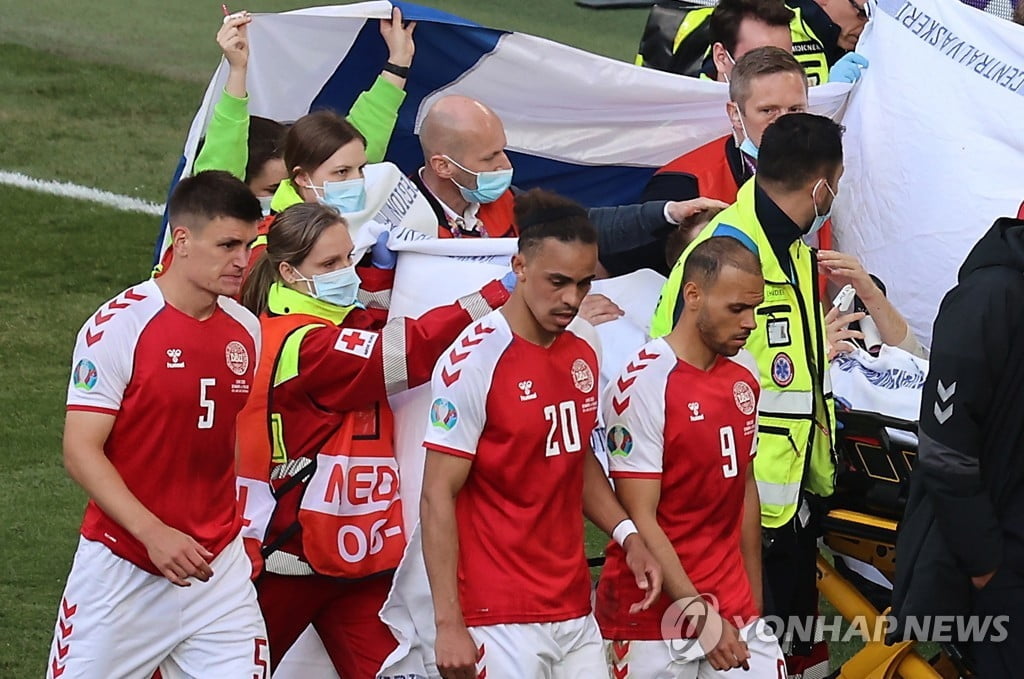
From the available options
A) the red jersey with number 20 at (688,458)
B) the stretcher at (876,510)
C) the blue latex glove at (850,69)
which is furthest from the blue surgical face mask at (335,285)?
the blue latex glove at (850,69)

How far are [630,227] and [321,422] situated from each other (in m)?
1.08

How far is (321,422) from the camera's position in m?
4.81

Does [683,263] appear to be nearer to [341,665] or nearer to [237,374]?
[237,374]

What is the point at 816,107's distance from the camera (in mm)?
5992

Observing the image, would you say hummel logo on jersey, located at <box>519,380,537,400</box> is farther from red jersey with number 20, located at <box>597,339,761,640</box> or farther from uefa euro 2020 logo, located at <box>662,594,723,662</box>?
uefa euro 2020 logo, located at <box>662,594,723,662</box>

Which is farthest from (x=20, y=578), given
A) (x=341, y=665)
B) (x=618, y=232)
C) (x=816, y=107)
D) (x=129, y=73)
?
(x=129, y=73)

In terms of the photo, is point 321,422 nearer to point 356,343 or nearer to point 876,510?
point 356,343

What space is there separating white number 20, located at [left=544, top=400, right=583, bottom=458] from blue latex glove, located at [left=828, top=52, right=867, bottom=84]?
228 cm

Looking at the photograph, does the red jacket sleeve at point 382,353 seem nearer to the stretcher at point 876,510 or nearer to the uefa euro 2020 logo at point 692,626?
the uefa euro 2020 logo at point 692,626

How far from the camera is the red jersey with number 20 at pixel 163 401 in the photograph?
4.28 m

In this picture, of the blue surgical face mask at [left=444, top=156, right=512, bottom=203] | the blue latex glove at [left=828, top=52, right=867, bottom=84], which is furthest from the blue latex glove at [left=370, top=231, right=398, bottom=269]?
the blue latex glove at [left=828, top=52, right=867, bottom=84]

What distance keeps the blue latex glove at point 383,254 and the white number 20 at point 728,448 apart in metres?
1.21

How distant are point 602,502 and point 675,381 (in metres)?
0.36

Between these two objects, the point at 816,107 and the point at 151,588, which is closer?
the point at 151,588
